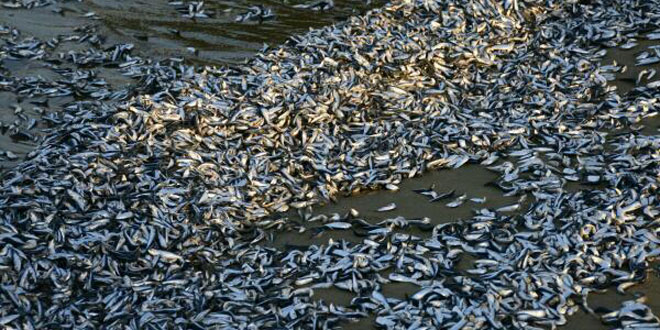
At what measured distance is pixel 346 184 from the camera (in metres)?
7.30

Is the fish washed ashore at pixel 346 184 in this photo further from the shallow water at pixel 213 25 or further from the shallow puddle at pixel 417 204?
the shallow water at pixel 213 25

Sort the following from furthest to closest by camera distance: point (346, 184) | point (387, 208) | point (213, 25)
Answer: point (213, 25) < point (346, 184) < point (387, 208)

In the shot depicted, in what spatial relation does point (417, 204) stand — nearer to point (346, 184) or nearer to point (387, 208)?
point (387, 208)

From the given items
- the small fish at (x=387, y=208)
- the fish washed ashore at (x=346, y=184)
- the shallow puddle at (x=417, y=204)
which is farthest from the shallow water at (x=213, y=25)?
the small fish at (x=387, y=208)

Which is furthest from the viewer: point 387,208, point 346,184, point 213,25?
point 213,25

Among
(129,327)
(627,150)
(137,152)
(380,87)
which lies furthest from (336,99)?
(129,327)

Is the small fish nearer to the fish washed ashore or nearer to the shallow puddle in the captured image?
the shallow puddle

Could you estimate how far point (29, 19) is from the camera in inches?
399

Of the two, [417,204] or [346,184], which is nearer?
[417,204]

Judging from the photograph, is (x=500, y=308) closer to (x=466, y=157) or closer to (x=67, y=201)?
(x=466, y=157)

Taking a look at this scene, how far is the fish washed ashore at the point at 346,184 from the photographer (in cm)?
599

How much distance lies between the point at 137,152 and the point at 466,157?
2.70m

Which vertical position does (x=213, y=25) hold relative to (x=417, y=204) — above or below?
above

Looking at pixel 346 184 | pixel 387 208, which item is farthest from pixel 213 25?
pixel 387 208
